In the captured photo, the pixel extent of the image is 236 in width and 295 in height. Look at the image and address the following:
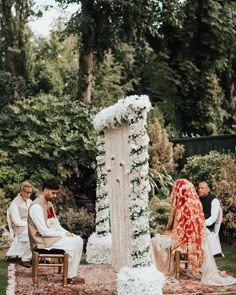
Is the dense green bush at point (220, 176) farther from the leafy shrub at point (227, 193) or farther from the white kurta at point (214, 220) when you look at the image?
the white kurta at point (214, 220)

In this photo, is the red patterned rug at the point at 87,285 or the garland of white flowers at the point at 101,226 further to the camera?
the garland of white flowers at the point at 101,226

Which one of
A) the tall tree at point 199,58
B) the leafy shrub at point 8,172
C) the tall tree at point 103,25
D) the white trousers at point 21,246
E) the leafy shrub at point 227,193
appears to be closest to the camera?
the white trousers at point 21,246

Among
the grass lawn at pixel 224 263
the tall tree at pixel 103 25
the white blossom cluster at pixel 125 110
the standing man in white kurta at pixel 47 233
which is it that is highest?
the tall tree at pixel 103 25

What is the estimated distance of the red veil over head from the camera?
34.1 feet

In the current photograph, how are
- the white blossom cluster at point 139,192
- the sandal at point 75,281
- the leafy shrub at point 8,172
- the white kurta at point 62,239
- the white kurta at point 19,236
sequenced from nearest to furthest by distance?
the white blossom cluster at point 139,192, the white kurta at point 62,239, the sandal at point 75,281, the white kurta at point 19,236, the leafy shrub at point 8,172

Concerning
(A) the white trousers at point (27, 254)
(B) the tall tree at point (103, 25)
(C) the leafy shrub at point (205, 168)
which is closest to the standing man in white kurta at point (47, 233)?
(A) the white trousers at point (27, 254)

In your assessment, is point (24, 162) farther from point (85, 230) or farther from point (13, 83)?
point (13, 83)

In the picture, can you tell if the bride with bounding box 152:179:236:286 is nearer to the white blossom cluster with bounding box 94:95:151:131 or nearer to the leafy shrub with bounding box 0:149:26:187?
the white blossom cluster with bounding box 94:95:151:131

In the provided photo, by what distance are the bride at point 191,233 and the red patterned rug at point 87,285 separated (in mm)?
306

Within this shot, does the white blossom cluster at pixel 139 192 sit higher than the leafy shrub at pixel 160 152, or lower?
lower

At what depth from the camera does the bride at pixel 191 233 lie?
33.9 feet

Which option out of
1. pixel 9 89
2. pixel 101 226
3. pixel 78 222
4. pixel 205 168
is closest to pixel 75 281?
pixel 101 226

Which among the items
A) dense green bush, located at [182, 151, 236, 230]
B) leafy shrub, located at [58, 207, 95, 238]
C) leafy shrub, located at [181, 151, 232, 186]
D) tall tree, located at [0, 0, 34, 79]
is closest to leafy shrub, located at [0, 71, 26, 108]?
tall tree, located at [0, 0, 34, 79]

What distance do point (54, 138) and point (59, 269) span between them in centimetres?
630
